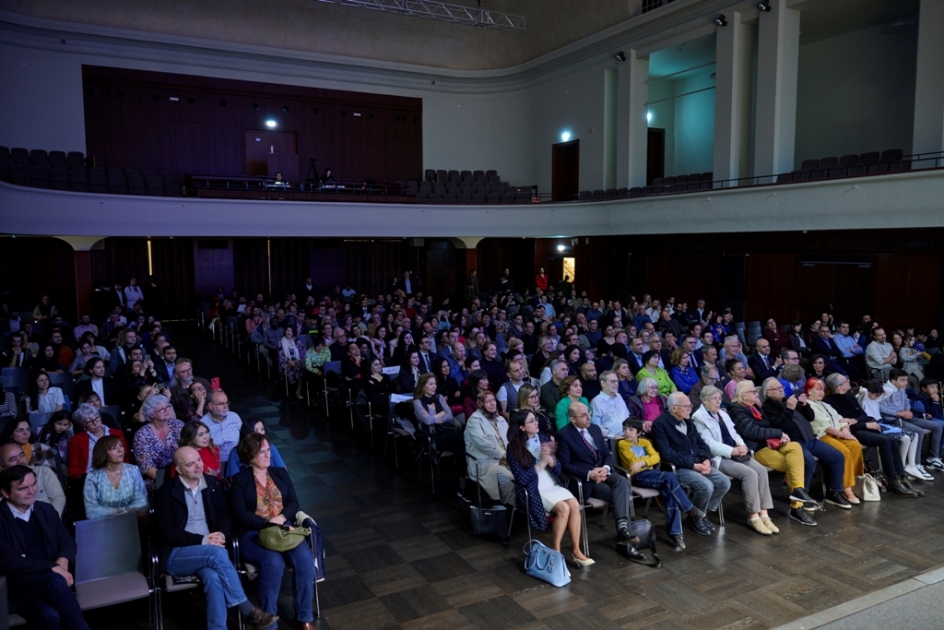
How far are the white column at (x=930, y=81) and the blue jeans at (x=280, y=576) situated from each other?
41.0ft

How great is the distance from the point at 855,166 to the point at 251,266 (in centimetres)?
1537

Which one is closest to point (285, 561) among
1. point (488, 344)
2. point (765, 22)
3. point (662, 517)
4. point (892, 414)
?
point (662, 517)

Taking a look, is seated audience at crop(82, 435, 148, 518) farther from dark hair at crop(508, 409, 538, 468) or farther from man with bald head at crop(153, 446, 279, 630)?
dark hair at crop(508, 409, 538, 468)

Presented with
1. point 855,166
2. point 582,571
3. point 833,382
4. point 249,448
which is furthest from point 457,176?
point 249,448

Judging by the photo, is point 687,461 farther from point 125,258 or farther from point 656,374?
point 125,258

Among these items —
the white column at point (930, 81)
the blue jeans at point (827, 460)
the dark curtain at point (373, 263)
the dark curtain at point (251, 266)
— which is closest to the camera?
the blue jeans at point (827, 460)

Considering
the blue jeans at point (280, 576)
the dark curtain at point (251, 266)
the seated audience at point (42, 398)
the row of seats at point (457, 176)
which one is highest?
the row of seats at point (457, 176)

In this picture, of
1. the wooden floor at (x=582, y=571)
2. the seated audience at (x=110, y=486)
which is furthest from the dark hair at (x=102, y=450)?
Result: the wooden floor at (x=582, y=571)

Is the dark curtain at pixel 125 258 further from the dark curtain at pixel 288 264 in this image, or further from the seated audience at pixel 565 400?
the seated audience at pixel 565 400

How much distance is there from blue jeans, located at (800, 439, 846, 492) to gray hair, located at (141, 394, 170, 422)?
17.5 ft

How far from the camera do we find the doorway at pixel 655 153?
20.3m

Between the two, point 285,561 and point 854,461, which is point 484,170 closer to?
point 854,461

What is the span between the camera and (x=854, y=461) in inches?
240

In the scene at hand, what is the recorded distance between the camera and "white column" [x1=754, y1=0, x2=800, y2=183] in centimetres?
1398
